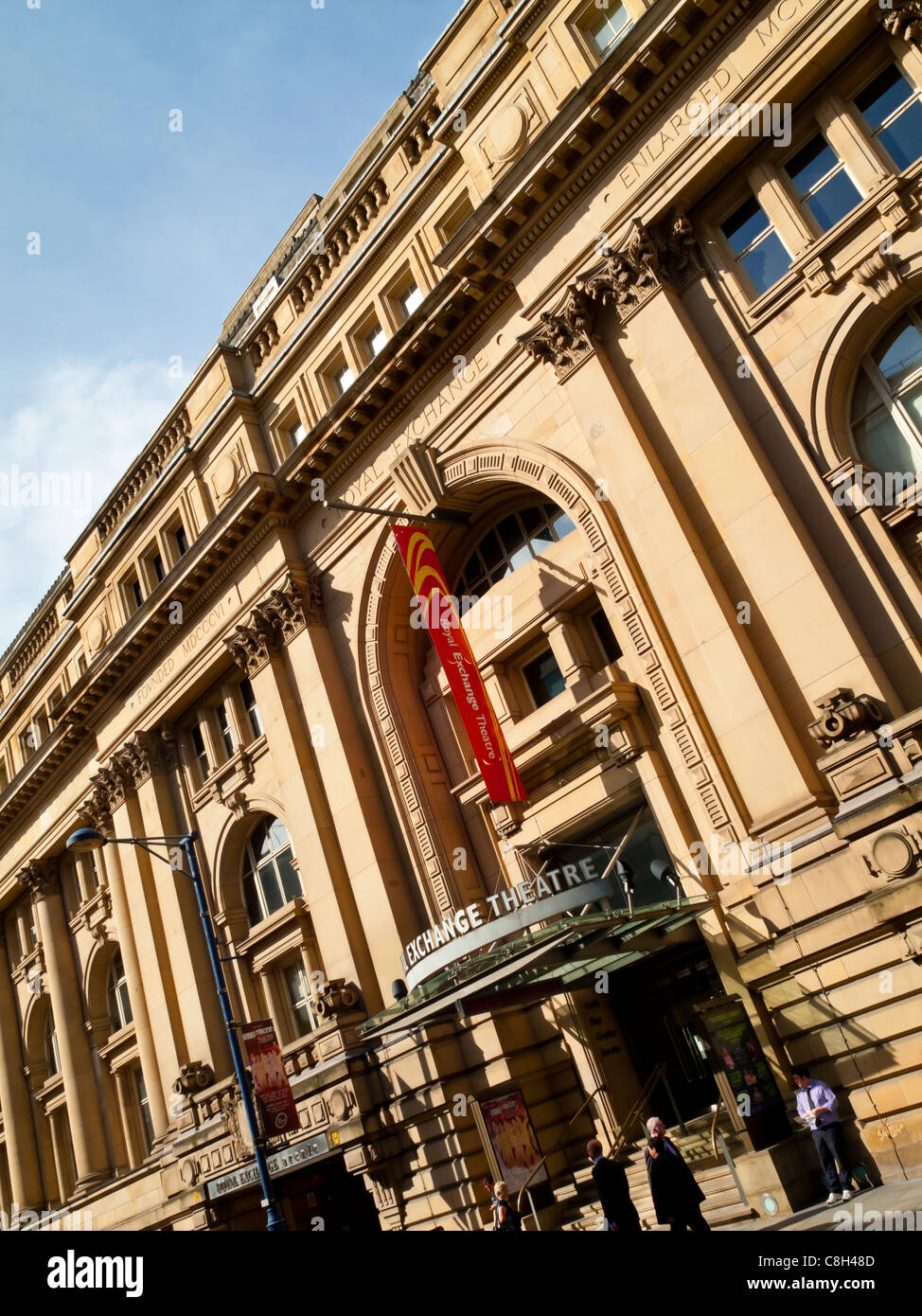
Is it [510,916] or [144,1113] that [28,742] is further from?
[510,916]

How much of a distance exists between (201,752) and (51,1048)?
673 inches

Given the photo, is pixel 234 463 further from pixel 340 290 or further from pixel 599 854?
pixel 599 854

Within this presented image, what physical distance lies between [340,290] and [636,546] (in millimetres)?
13036

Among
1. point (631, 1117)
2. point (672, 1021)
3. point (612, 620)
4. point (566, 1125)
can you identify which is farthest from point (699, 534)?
point (566, 1125)

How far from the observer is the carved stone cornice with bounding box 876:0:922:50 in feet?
54.0

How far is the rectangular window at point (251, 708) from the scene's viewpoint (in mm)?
29594

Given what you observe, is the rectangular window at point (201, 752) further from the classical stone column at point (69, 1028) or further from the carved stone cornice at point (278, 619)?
the classical stone column at point (69, 1028)

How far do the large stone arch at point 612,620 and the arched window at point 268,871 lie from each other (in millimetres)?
5353

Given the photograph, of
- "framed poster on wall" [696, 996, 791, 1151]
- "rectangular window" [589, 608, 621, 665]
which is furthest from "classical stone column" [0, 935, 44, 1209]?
"framed poster on wall" [696, 996, 791, 1151]

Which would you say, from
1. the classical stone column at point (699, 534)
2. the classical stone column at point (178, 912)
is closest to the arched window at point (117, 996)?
the classical stone column at point (178, 912)

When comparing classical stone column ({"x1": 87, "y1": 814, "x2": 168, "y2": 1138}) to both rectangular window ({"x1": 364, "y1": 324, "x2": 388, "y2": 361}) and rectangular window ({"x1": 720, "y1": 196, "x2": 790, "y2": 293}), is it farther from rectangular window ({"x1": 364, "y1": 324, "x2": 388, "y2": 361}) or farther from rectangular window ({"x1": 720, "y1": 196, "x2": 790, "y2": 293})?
rectangular window ({"x1": 720, "y1": 196, "x2": 790, "y2": 293})

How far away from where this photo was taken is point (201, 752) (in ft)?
105
